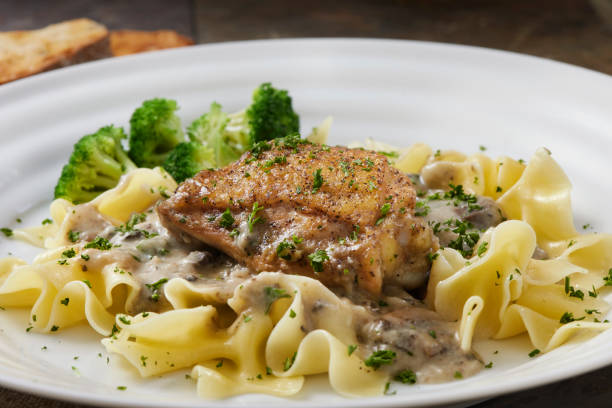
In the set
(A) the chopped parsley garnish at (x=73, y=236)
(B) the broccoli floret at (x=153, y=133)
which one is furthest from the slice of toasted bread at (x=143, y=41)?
(A) the chopped parsley garnish at (x=73, y=236)

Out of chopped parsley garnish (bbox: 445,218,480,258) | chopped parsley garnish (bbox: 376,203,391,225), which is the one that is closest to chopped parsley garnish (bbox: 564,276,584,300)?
chopped parsley garnish (bbox: 445,218,480,258)

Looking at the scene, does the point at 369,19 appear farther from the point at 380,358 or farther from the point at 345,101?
the point at 380,358

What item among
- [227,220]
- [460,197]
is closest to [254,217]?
[227,220]

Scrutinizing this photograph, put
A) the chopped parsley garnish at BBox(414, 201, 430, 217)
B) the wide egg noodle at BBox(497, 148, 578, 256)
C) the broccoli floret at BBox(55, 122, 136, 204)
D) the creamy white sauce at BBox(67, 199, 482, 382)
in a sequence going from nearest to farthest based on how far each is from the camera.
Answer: the creamy white sauce at BBox(67, 199, 482, 382) < the chopped parsley garnish at BBox(414, 201, 430, 217) < the wide egg noodle at BBox(497, 148, 578, 256) < the broccoli floret at BBox(55, 122, 136, 204)

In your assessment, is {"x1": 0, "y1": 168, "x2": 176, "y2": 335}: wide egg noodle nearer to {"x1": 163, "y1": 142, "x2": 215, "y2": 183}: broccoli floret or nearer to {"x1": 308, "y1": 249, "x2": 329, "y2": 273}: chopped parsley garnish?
{"x1": 308, "y1": 249, "x2": 329, "y2": 273}: chopped parsley garnish

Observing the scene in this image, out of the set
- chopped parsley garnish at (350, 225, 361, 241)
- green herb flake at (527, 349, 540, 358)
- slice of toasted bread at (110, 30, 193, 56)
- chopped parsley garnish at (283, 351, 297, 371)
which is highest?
chopped parsley garnish at (350, 225, 361, 241)
